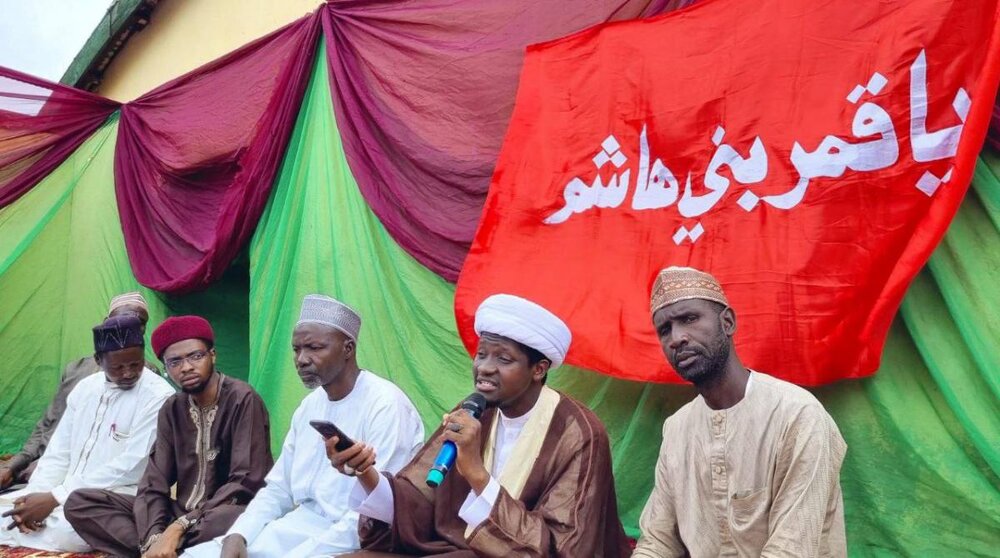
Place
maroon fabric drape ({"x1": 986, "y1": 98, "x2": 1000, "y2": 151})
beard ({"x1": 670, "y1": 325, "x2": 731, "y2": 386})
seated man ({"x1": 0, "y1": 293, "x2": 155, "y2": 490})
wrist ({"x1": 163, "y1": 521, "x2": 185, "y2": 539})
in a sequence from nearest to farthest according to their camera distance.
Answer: beard ({"x1": 670, "y1": 325, "x2": 731, "y2": 386})
maroon fabric drape ({"x1": 986, "y1": 98, "x2": 1000, "y2": 151})
wrist ({"x1": 163, "y1": 521, "x2": 185, "y2": 539})
seated man ({"x1": 0, "y1": 293, "x2": 155, "y2": 490})

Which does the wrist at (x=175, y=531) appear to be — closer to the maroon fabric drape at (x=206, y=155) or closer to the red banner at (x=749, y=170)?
the red banner at (x=749, y=170)

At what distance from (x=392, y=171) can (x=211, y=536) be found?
2.19 m

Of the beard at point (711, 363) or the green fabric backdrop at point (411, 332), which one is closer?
the beard at point (711, 363)

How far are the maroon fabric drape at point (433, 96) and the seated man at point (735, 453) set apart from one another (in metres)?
2.03

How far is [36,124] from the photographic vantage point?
7035mm

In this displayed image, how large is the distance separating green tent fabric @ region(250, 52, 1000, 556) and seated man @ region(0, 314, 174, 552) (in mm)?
1016

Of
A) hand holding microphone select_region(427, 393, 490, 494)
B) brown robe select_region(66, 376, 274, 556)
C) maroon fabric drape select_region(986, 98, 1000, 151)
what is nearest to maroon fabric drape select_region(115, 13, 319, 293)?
brown robe select_region(66, 376, 274, 556)

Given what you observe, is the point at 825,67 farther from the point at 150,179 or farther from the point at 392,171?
the point at 150,179

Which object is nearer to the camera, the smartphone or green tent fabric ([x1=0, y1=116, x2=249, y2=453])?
the smartphone

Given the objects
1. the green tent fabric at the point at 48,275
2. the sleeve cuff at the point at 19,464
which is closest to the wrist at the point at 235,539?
the sleeve cuff at the point at 19,464

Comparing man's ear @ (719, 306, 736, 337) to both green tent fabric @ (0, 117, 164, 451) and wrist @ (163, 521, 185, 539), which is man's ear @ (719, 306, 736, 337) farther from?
green tent fabric @ (0, 117, 164, 451)

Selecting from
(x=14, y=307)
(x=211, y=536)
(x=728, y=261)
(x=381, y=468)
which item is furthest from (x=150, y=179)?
(x=728, y=261)

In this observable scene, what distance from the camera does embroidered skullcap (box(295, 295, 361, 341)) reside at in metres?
3.28

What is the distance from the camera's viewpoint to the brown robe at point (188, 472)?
3.67m
